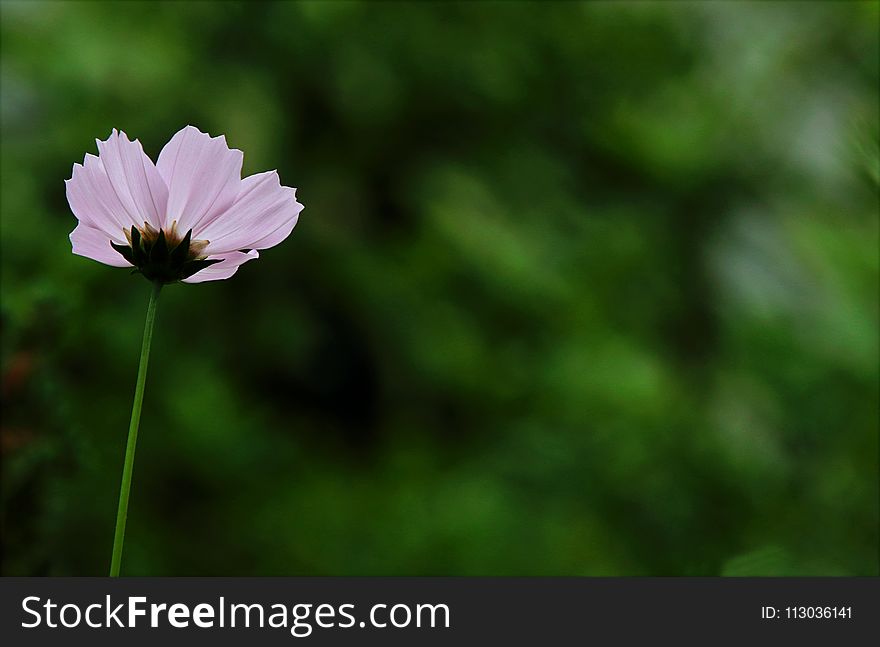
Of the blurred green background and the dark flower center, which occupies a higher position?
the blurred green background

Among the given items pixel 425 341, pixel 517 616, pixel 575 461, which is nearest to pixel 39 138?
pixel 425 341

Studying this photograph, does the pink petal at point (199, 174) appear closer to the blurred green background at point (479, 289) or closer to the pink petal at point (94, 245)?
the pink petal at point (94, 245)

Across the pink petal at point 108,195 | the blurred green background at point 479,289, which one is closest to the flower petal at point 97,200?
the pink petal at point 108,195

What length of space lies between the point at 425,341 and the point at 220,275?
1.79ft

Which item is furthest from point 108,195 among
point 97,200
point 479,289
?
point 479,289

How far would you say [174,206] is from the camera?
16 centimetres

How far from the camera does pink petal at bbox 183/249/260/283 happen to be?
0.15m

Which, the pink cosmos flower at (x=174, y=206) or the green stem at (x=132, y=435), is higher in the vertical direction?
the pink cosmos flower at (x=174, y=206)

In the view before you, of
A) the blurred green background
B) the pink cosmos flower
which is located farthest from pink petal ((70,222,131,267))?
the blurred green background

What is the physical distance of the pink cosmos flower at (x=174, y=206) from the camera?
15 cm

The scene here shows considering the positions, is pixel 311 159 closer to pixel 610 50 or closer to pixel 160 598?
pixel 610 50

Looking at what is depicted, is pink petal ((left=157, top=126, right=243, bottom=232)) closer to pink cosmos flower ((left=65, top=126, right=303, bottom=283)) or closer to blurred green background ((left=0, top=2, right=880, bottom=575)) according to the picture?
pink cosmos flower ((left=65, top=126, right=303, bottom=283))

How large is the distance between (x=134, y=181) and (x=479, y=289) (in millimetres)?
578

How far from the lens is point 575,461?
2.05 ft
